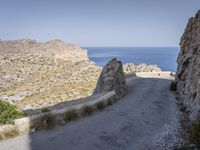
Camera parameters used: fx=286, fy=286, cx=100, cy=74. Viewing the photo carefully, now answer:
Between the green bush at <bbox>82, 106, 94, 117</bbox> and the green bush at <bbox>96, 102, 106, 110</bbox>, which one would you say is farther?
the green bush at <bbox>96, 102, 106, 110</bbox>

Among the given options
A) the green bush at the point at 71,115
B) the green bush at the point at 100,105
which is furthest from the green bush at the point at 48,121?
the green bush at the point at 100,105

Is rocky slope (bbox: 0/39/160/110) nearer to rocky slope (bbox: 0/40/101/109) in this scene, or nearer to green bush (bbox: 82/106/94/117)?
rocky slope (bbox: 0/40/101/109)

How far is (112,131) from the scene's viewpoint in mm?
15117

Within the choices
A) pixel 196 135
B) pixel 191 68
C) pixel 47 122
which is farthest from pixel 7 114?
→ pixel 191 68

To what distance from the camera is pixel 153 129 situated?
16.4 meters

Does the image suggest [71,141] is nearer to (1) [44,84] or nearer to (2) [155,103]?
(2) [155,103]

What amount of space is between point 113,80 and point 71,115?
10.7 meters

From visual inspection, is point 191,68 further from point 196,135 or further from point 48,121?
point 48,121

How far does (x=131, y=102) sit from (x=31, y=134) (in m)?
11.3

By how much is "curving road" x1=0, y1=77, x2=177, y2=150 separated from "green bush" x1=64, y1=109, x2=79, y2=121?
0.38m

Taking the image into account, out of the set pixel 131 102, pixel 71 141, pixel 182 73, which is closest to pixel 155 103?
pixel 131 102

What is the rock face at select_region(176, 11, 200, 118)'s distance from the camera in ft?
60.2

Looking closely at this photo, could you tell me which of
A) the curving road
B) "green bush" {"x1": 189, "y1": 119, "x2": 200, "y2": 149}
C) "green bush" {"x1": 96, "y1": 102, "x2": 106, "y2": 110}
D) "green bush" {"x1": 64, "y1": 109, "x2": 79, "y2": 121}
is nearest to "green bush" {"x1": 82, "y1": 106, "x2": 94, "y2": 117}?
the curving road

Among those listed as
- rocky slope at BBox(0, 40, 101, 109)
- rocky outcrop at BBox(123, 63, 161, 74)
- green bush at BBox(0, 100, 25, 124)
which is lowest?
rocky slope at BBox(0, 40, 101, 109)
